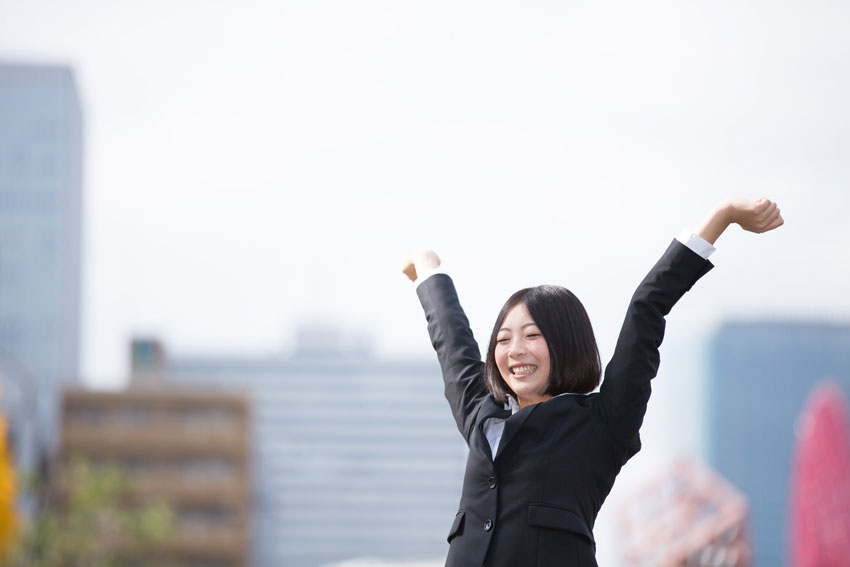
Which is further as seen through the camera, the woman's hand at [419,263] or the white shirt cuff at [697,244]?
the woman's hand at [419,263]

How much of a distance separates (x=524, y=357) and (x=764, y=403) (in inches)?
4888

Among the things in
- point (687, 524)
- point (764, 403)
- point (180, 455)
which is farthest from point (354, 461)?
point (687, 524)

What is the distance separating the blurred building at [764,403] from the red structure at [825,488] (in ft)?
337

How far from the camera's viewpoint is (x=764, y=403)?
120750 millimetres

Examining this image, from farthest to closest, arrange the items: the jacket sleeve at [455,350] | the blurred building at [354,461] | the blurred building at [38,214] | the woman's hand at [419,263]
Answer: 1. the blurred building at [354,461]
2. the blurred building at [38,214]
3. the woman's hand at [419,263]
4. the jacket sleeve at [455,350]

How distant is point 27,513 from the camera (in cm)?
5212

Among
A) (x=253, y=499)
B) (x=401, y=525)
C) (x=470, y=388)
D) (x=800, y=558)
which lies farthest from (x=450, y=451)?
(x=470, y=388)

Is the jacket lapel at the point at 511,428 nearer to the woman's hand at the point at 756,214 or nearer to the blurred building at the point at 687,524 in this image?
the woman's hand at the point at 756,214

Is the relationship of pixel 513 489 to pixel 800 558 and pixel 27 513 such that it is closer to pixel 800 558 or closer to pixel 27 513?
pixel 800 558

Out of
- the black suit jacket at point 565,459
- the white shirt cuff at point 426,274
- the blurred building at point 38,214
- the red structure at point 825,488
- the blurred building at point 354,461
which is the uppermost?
the blurred building at point 38,214

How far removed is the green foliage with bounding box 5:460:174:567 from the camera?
33281mm

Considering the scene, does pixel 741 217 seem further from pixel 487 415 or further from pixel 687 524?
pixel 687 524

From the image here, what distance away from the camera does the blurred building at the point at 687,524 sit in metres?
19.6

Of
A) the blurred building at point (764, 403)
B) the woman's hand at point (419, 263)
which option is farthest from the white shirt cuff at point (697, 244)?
the blurred building at point (764, 403)
